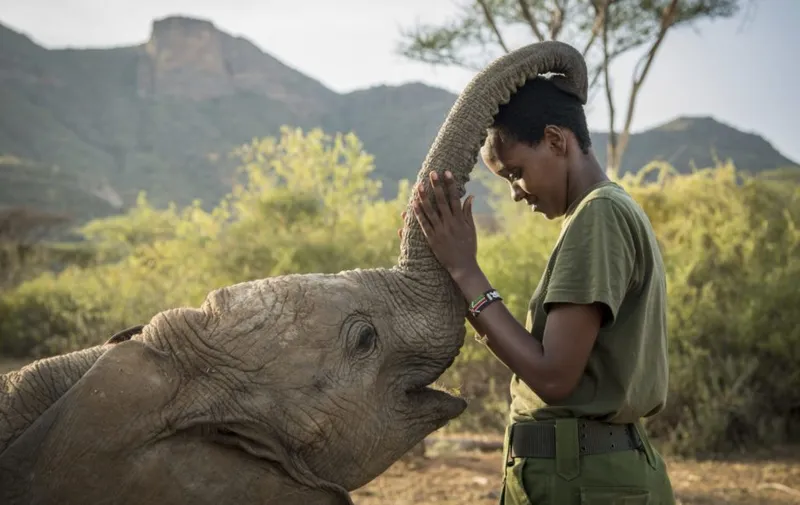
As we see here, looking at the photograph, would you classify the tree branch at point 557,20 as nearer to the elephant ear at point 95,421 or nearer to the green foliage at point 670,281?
the green foliage at point 670,281

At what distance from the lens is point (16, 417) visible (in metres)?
2.20

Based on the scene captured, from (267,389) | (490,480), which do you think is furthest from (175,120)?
(267,389)

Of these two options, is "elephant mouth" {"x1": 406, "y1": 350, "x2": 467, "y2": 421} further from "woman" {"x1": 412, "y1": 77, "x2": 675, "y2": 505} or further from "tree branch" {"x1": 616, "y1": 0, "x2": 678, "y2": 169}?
"tree branch" {"x1": 616, "y1": 0, "x2": 678, "y2": 169}

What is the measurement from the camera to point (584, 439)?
8.07 ft

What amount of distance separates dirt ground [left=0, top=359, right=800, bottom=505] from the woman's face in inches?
177

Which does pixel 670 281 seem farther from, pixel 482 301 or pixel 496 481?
pixel 482 301

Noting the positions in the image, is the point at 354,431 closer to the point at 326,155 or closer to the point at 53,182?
the point at 326,155

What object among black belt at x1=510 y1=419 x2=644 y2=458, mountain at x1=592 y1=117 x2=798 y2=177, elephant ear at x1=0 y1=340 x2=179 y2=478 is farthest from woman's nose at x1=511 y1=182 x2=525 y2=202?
mountain at x1=592 y1=117 x2=798 y2=177

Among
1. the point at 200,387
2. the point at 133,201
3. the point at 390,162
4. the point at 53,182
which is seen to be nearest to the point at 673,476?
the point at 200,387

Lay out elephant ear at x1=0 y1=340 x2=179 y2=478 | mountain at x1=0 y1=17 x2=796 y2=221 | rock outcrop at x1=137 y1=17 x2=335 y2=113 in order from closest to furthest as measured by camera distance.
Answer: elephant ear at x1=0 y1=340 x2=179 y2=478
mountain at x1=0 y1=17 x2=796 y2=221
rock outcrop at x1=137 y1=17 x2=335 y2=113

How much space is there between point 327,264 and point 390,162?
72.8 metres

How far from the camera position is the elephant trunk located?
2703 millimetres

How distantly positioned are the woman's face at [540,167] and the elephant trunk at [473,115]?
3.5 inches

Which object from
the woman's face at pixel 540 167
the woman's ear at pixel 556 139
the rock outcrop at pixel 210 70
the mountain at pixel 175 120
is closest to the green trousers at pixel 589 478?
the woman's face at pixel 540 167
